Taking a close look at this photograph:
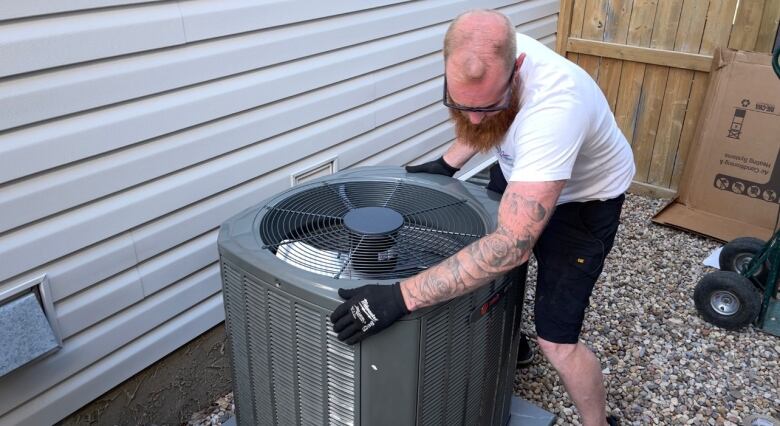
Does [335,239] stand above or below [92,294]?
above

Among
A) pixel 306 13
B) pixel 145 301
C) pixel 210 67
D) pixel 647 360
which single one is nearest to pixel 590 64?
pixel 647 360

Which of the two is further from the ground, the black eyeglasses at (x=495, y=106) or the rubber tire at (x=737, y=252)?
the black eyeglasses at (x=495, y=106)

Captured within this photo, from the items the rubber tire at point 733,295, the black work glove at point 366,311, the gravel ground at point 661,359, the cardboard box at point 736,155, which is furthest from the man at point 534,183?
Answer: the cardboard box at point 736,155

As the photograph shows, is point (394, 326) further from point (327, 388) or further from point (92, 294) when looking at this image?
point (92, 294)

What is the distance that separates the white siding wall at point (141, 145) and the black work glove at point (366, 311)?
944mm

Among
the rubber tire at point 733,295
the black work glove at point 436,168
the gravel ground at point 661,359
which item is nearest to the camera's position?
the black work glove at point 436,168

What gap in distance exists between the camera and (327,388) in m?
1.56

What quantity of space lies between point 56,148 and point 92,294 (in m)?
0.51

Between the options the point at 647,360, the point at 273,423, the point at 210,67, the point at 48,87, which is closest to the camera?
the point at 48,87

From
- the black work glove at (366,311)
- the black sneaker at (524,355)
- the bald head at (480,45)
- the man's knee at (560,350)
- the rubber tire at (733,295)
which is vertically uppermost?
the bald head at (480,45)

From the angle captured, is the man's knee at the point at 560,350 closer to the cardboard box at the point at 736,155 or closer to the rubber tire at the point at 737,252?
the rubber tire at the point at 737,252

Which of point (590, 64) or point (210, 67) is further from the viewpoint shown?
point (590, 64)

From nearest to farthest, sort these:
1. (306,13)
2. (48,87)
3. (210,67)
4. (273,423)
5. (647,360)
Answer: (48,87) → (273,423) → (210,67) → (306,13) → (647,360)

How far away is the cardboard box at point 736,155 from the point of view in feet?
12.1
